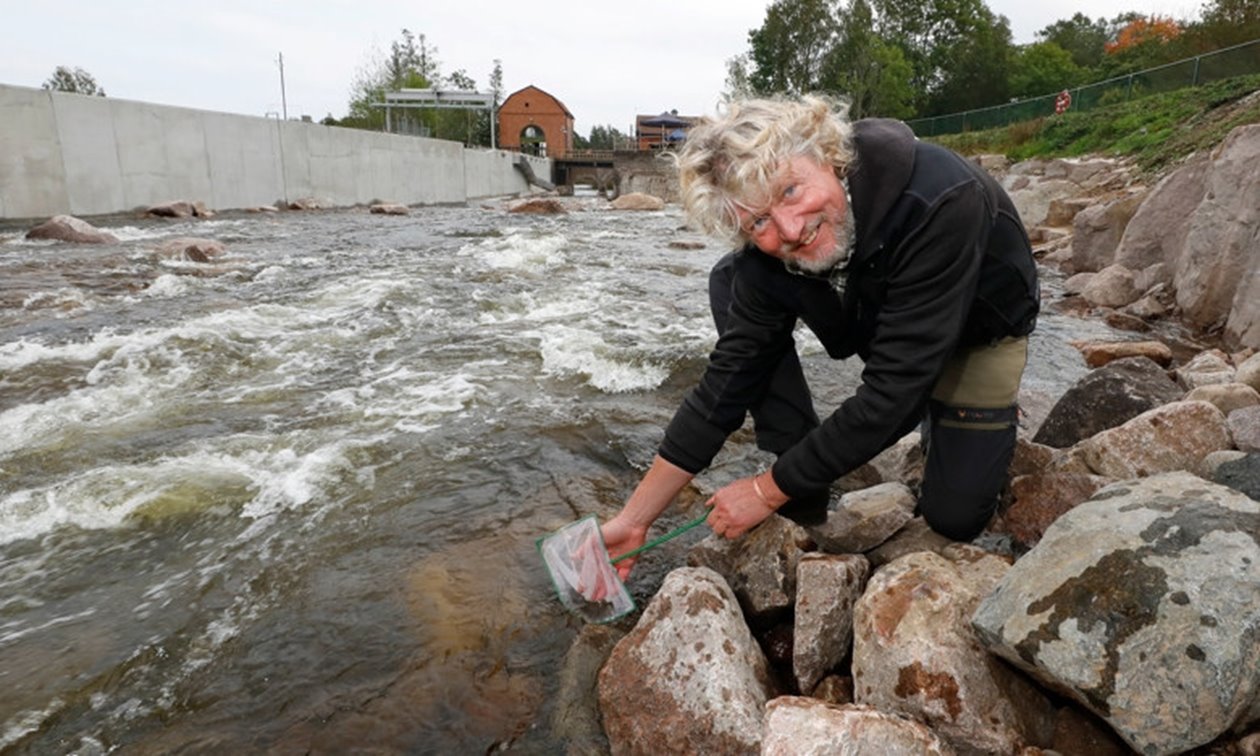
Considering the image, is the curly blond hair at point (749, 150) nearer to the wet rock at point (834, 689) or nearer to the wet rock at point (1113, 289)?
the wet rock at point (834, 689)

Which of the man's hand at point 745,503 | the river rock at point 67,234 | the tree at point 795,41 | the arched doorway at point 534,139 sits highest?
the tree at point 795,41

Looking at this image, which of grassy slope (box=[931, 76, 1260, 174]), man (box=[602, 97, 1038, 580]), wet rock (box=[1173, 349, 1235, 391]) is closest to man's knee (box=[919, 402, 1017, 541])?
→ man (box=[602, 97, 1038, 580])

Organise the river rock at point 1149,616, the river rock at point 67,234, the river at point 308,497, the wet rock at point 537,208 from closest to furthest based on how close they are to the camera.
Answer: the river rock at point 1149,616
the river at point 308,497
the river rock at point 67,234
the wet rock at point 537,208

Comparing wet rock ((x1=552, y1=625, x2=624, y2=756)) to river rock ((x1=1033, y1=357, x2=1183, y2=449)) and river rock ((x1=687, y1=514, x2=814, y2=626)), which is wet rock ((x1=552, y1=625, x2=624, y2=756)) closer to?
river rock ((x1=687, y1=514, x2=814, y2=626))

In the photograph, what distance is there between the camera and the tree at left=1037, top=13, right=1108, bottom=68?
5409 cm

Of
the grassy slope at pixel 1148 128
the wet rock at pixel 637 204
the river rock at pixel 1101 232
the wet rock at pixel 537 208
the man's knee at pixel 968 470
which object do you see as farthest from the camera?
the wet rock at pixel 637 204

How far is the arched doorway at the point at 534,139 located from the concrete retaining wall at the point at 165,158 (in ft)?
132

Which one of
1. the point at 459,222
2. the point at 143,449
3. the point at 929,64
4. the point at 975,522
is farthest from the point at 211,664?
the point at 929,64

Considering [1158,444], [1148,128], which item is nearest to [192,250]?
[1158,444]

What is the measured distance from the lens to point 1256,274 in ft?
16.4

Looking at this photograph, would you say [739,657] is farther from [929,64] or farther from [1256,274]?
[929,64]

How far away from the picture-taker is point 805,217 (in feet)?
6.37

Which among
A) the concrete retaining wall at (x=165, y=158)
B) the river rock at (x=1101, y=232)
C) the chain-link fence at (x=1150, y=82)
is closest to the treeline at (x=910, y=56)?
the chain-link fence at (x=1150, y=82)

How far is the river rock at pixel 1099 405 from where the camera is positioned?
3254 millimetres
